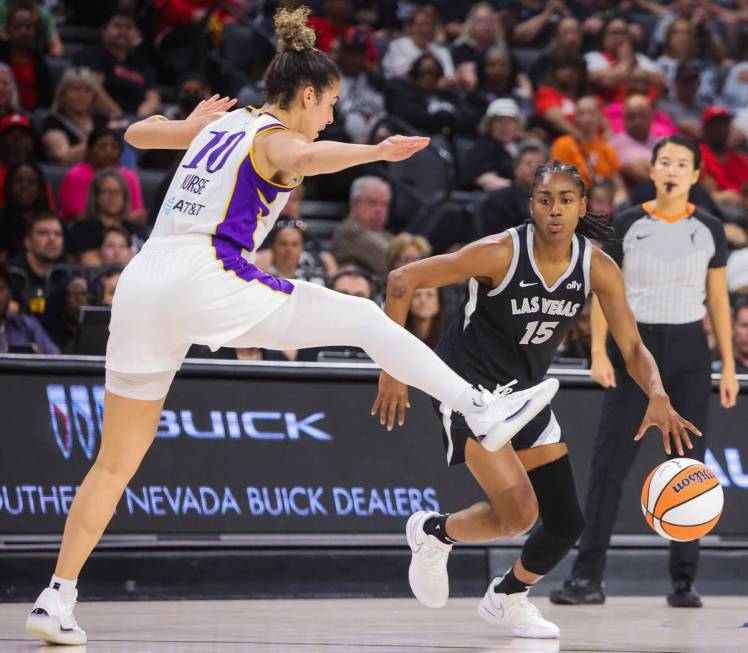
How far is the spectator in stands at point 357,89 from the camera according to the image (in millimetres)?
12031

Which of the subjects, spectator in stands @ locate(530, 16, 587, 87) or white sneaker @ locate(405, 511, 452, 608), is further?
spectator in stands @ locate(530, 16, 587, 87)

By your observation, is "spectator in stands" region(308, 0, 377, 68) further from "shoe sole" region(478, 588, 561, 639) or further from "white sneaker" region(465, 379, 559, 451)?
"white sneaker" region(465, 379, 559, 451)

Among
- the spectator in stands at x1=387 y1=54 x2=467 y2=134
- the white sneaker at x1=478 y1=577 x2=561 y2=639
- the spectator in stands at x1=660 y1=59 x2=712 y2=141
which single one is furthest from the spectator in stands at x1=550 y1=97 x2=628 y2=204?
the white sneaker at x1=478 y1=577 x2=561 y2=639

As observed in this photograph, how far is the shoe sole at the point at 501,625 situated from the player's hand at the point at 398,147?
2218mm

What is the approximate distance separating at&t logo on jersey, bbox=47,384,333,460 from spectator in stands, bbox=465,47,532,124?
21.2ft

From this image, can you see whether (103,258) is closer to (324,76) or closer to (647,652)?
(324,76)

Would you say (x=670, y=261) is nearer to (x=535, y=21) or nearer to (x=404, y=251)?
(x=404, y=251)

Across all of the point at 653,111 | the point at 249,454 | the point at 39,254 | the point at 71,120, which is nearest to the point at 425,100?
the point at 653,111

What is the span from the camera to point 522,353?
5578 mm

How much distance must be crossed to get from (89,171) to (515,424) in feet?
21.1

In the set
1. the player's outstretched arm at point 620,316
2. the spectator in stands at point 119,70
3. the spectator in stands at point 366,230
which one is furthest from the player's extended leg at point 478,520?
the spectator in stands at point 119,70

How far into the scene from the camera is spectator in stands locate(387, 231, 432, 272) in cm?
935

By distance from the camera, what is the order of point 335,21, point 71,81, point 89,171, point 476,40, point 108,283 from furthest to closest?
point 476,40 < point 335,21 < point 71,81 < point 89,171 < point 108,283

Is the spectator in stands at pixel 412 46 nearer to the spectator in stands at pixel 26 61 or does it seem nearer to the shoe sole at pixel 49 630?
the spectator in stands at pixel 26 61
